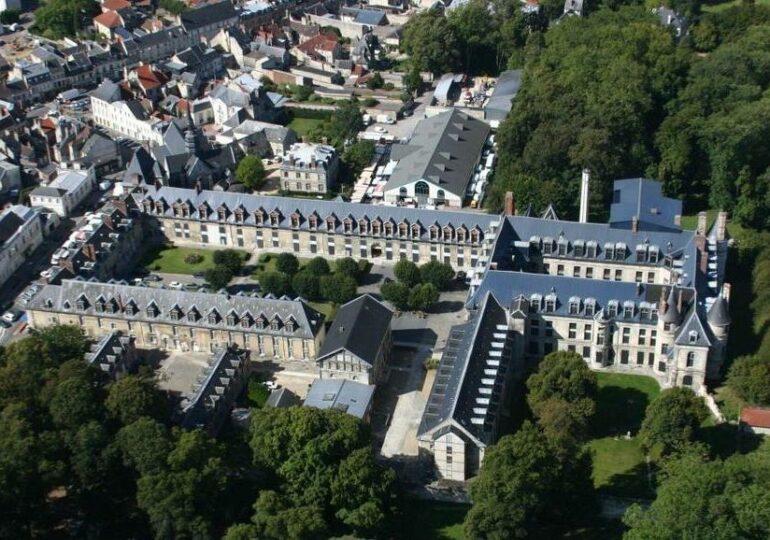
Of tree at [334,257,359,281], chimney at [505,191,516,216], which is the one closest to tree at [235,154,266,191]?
tree at [334,257,359,281]

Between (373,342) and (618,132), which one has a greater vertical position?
(618,132)

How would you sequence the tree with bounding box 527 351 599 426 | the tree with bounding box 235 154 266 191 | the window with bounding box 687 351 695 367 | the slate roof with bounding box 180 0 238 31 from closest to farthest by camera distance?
the tree with bounding box 527 351 599 426, the window with bounding box 687 351 695 367, the tree with bounding box 235 154 266 191, the slate roof with bounding box 180 0 238 31

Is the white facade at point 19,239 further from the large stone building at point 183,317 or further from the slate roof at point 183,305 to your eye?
the large stone building at point 183,317

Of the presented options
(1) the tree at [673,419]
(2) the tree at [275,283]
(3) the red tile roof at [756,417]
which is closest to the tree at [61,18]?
(2) the tree at [275,283]

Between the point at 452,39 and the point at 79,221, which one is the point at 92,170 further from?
the point at 452,39

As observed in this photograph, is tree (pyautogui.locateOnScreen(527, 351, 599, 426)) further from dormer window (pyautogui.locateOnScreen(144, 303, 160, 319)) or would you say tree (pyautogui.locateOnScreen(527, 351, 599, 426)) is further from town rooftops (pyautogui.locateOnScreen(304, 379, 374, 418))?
dormer window (pyautogui.locateOnScreen(144, 303, 160, 319))

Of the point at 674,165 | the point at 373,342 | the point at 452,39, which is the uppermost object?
the point at 452,39

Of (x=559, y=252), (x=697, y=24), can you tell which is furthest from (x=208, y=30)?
(x=559, y=252)
